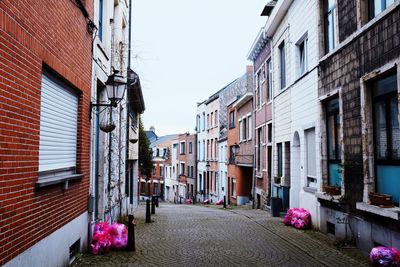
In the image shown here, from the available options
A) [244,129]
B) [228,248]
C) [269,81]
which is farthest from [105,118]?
[244,129]

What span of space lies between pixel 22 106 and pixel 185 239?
6.79 meters

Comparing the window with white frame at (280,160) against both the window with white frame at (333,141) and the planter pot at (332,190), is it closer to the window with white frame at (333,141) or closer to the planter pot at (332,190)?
the window with white frame at (333,141)

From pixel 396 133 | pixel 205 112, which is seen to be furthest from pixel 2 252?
pixel 205 112

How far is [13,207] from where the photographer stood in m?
4.87

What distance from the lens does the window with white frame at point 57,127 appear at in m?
6.45

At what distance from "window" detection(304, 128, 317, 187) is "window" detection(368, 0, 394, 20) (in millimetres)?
4794

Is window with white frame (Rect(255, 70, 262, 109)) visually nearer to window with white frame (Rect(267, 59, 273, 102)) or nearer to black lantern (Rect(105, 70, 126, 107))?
window with white frame (Rect(267, 59, 273, 102))

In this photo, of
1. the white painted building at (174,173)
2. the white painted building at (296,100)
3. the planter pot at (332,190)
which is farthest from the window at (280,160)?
the white painted building at (174,173)

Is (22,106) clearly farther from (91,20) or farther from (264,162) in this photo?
(264,162)

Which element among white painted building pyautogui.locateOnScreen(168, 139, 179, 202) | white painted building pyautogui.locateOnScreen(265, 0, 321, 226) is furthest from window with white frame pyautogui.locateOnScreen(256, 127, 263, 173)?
white painted building pyautogui.locateOnScreen(168, 139, 179, 202)

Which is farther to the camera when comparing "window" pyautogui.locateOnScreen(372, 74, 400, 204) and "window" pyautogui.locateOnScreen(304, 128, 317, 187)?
"window" pyautogui.locateOnScreen(304, 128, 317, 187)

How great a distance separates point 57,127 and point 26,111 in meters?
1.92

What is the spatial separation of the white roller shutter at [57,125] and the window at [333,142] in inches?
247

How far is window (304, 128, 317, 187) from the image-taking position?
13.3 meters
